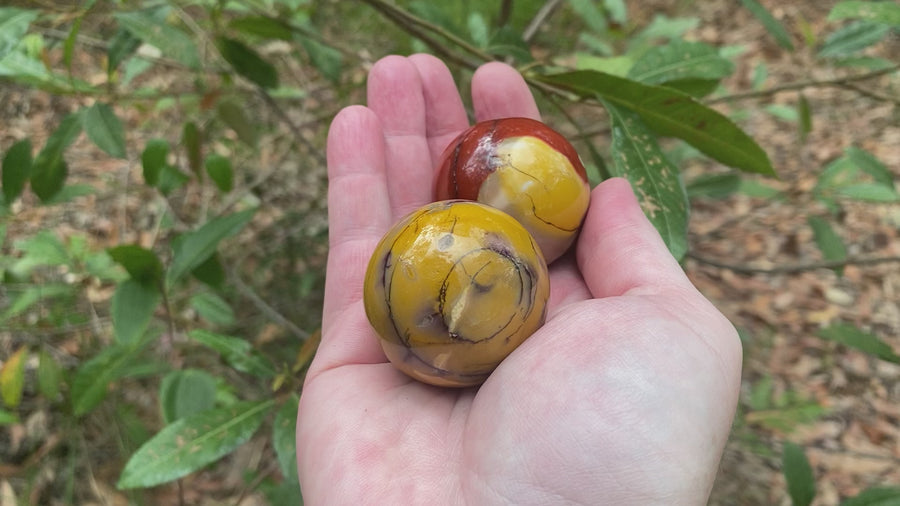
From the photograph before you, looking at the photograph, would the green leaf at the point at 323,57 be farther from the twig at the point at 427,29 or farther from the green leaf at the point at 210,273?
the green leaf at the point at 210,273

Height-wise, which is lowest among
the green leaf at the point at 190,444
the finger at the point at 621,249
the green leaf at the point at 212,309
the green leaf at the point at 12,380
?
the green leaf at the point at 12,380

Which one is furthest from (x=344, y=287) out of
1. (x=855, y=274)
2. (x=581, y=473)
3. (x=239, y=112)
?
(x=855, y=274)

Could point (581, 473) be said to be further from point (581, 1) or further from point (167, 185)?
point (581, 1)

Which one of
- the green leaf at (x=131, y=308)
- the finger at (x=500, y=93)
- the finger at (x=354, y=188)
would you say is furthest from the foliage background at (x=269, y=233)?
the finger at (x=354, y=188)

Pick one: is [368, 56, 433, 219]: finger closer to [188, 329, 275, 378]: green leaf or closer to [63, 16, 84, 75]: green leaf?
[188, 329, 275, 378]: green leaf

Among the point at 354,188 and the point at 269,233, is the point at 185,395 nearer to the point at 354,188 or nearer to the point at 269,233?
the point at 354,188

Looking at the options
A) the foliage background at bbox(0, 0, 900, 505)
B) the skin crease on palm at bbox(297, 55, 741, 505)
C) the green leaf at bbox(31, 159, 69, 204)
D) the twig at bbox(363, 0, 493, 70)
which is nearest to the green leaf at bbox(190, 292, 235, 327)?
the foliage background at bbox(0, 0, 900, 505)
